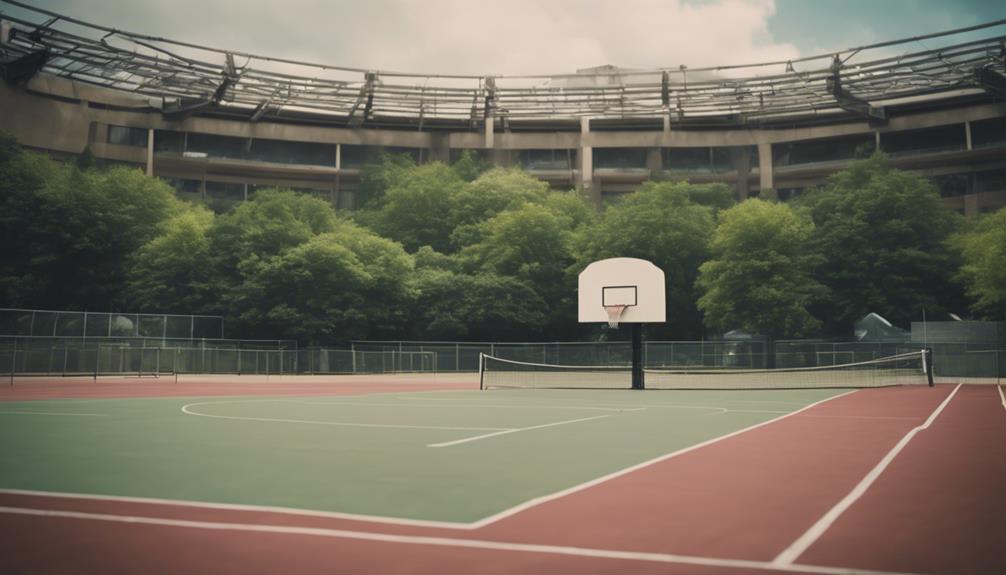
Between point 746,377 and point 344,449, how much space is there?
1121 inches

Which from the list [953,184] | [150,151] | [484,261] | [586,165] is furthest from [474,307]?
[953,184]

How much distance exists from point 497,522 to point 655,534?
3.91 feet

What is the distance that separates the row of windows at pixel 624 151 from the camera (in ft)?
254

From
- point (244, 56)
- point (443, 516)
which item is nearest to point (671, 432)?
point (443, 516)

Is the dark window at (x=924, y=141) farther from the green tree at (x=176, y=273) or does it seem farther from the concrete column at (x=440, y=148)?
the green tree at (x=176, y=273)

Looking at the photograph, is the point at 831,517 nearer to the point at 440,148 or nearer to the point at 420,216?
the point at 420,216

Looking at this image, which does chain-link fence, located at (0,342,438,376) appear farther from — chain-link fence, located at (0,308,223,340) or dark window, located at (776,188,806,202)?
dark window, located at (776,188,806,202)

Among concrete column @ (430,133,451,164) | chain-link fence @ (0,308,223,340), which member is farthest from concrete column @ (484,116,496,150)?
chain-link fence @ (0,308,223,340)

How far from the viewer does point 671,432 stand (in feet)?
46.1

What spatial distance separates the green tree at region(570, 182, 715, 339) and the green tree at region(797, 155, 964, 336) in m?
8.70

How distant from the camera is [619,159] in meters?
86.0

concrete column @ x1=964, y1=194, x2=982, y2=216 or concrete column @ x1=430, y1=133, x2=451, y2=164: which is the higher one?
concrete column @ x1=430, y1=133, x2=451, y2=164

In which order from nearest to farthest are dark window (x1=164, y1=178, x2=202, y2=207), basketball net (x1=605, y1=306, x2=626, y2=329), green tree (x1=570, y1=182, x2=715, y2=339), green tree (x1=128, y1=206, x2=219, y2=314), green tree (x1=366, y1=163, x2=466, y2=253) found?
basketball net (x1=605, y1=306, x2=626, y2=329)
green tree (x1=128, y1=206, x2=219, y2=314)
green tree (x1=570, y1=182, x2=715, y2=339)
green tree (x1=366, y1=163, x2=466, y2=253)
dark window (x1=164, y1=178, x2=202, y2=207)

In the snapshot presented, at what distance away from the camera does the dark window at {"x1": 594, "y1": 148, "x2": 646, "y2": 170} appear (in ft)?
281
